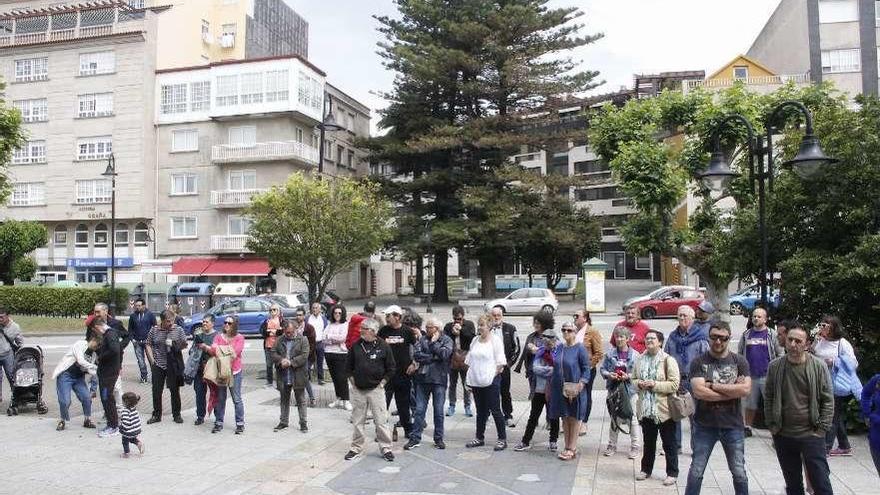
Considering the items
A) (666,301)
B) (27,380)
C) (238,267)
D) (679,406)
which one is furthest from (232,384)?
(238,267)

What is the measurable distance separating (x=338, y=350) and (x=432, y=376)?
2.66 metres

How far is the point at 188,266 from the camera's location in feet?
139

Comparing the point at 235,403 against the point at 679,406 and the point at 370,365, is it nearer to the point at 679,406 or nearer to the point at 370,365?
the point at 370,365

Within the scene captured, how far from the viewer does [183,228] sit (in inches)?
1715

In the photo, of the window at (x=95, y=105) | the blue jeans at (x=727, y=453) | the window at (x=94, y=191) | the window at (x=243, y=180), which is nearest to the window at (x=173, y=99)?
the window at (x=95, y=105)

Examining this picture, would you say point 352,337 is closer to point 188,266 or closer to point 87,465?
point 87,465

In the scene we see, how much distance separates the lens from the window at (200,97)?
43188mm

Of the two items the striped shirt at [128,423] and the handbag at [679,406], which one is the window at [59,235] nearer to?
the striped shirt at [128,423]

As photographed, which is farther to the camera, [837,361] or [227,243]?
[227,243]

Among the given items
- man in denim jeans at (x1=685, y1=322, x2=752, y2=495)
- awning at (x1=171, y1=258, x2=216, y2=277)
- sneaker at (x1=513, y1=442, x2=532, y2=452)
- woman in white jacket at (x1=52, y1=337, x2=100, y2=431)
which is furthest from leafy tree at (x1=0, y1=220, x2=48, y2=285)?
man in denim jeans at (x1=685, y1=322, x2=752, y2=495)

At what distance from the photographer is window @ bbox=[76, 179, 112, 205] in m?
43.3

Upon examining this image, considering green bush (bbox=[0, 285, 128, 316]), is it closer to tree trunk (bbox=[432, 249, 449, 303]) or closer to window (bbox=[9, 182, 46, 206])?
window (bbox=[9, 182, 46, 206])

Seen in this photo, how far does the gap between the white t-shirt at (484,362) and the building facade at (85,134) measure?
38638 mm

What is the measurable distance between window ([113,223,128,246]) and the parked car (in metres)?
32.3
